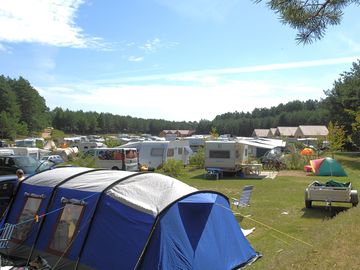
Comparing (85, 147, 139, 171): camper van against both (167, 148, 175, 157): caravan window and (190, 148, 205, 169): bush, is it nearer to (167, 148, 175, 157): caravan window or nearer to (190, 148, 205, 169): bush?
(167, 148, 175, 157): caravan window

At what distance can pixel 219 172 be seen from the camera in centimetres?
2431

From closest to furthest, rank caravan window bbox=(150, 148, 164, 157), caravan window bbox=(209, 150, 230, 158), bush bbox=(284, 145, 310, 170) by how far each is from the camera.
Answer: caravan window bbox=(209, 150, 230, 158) → caravan window bbox=(150, 148, 164, 157) → bush bbox=(284, 145, 310, 170)

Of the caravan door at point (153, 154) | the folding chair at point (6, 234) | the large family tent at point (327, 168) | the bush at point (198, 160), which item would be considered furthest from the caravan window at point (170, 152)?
the folding chair at point (6, 234)

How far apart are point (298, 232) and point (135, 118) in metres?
135

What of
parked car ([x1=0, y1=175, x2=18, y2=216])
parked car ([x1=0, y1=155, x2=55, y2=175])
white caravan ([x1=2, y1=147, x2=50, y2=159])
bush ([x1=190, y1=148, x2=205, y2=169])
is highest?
parked car ([x1=0, y1=175, x2=18, y2=216])

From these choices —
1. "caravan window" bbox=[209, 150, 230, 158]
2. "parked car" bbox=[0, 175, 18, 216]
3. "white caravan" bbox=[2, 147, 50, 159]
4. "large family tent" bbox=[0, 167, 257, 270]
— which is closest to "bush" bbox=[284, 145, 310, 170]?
"caravan window" bbox=[209, 150, 230, 158]

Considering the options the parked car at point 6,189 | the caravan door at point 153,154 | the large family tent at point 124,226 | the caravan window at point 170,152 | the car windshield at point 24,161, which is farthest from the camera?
the caravan window at point 170,152

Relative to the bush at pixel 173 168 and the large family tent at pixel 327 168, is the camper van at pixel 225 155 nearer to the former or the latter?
the bush at pixel 173 168

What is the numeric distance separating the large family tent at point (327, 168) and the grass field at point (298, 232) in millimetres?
6321

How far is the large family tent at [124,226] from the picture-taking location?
6.23 m

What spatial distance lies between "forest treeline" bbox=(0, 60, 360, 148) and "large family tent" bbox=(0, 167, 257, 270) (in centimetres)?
3065

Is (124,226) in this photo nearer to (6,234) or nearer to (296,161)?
(6,234)

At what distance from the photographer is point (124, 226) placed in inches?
252

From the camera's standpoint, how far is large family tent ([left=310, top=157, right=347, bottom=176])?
76.4 feet
